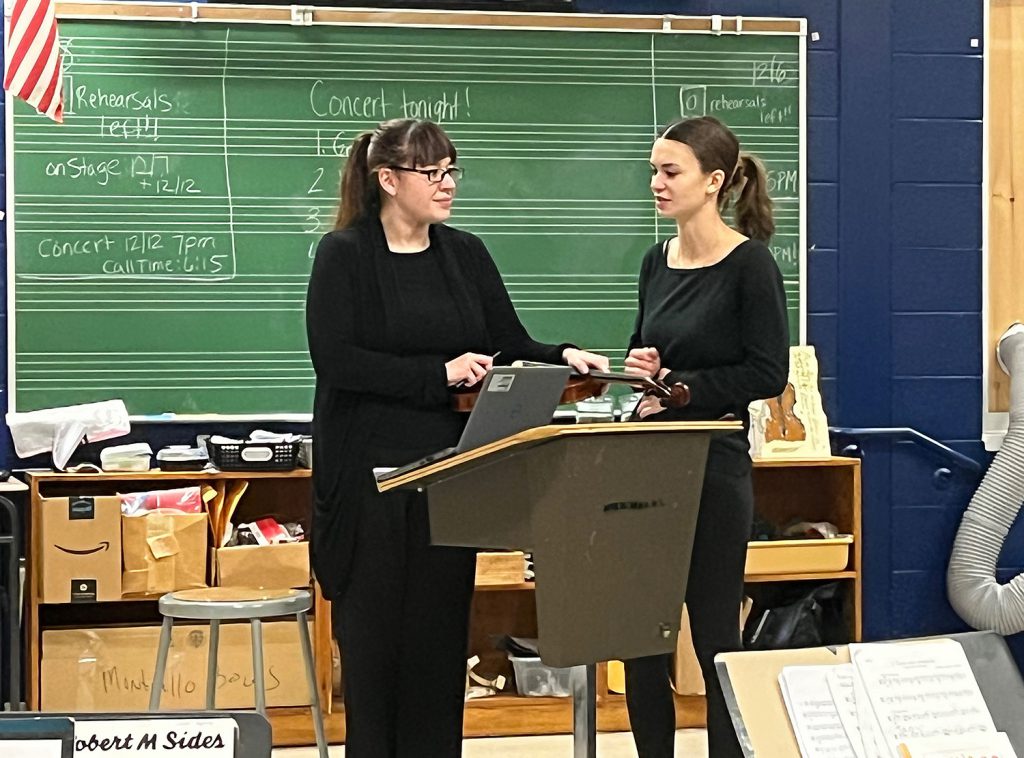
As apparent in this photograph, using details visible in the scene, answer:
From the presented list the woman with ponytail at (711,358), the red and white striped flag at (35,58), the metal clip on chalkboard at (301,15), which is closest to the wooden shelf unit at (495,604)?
the red and white striped flag at (35,58)

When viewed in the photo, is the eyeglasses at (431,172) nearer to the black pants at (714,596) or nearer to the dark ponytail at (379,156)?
the dark ponytail at (379,156)

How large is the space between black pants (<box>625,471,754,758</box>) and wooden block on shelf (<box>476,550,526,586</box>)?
151 centimetres

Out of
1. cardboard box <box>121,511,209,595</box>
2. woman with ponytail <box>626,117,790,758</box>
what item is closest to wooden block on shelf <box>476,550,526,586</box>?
cardboard box <box>121,511,209,595</box>

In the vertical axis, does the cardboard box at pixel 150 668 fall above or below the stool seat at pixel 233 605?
below

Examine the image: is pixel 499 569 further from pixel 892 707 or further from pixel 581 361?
pixel 892 707

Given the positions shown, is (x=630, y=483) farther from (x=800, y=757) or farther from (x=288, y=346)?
(x=288, y=346)

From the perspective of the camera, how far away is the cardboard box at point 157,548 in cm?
405

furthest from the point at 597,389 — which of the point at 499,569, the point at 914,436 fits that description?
the point at 914,436

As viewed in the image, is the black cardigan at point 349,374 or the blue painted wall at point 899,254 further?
the blue painted wall at point 899,254

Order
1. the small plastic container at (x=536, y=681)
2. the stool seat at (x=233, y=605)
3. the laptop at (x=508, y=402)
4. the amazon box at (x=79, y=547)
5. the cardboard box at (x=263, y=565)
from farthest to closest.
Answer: the small plastic container at (x=536, y=681) < the cardboard box at (x=263, y=565) < the amazon box at (x=79, y=547) < the stool seat at (x=233, y=605) < the laptop at (x=508, y=402)

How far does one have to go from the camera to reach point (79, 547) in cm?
400

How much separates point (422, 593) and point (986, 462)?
2.77 metres

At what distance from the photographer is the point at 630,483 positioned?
2180 mm

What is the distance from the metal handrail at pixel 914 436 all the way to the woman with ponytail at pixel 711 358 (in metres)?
1.87
